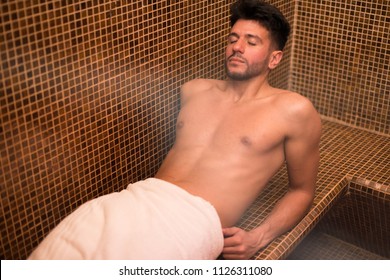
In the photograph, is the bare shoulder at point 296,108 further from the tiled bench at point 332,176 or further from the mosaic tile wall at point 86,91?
the mosaic tile wall at point 86,91

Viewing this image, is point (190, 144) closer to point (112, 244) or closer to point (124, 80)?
point (124, 80)

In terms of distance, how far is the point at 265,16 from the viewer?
2027 mm

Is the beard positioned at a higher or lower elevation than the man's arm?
higher

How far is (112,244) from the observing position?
162 cm

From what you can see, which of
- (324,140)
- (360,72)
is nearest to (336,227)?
(324,140)

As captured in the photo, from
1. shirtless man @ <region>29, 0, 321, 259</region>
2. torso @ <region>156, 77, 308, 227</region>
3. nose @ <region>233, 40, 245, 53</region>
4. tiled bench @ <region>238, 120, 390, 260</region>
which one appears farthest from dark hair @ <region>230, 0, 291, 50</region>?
tiled bench @ <region>238, 120, 390, 260</region>

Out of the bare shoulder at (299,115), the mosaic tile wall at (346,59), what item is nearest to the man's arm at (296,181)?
the bare shoulder at (299,115)

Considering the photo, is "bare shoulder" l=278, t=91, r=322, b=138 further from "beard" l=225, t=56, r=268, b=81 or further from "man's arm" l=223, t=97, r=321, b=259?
"beard" l=225, t=56, r=268, b=81

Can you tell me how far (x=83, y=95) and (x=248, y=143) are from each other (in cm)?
59

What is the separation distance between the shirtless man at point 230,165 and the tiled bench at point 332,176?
0.06 metres

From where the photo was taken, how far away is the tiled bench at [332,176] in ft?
6.75

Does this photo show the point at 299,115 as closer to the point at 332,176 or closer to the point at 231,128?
the point at 231,128

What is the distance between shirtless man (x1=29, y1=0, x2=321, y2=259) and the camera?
1721 millimetres

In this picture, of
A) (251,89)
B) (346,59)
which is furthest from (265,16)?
(346,59)
